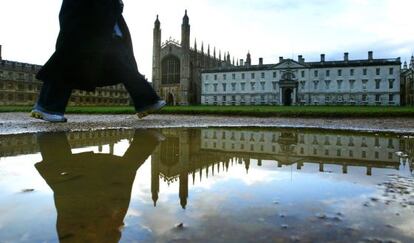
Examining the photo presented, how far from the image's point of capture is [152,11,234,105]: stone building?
236 feet

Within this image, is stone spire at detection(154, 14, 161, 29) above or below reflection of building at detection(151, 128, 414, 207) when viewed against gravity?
above

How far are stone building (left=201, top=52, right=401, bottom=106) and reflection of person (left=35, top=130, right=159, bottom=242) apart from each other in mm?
59927

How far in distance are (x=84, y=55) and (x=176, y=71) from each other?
6244cm

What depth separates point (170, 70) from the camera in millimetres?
75375

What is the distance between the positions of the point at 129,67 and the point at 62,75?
2.69 m

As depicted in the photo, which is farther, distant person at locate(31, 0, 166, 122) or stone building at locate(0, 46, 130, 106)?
stone building at locate(0, 46, 130, 106)

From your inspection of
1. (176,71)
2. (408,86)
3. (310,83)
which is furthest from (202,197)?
(408,86)

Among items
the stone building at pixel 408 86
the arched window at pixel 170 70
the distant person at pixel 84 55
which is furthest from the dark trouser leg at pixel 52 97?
the stone building at pixel 408 86

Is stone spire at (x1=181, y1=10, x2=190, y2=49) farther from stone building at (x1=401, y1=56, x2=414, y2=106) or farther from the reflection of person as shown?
the reflection of person

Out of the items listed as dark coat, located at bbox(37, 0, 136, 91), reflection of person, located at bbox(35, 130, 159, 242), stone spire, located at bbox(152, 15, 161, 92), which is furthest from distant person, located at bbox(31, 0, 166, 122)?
stone spire, located at bbox(152, 15, 161, 92)

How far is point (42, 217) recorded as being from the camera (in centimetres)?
291

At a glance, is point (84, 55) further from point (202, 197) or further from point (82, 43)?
point (202, 197)

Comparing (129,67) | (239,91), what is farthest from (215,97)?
(129,67)

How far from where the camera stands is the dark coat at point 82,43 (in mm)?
12289
